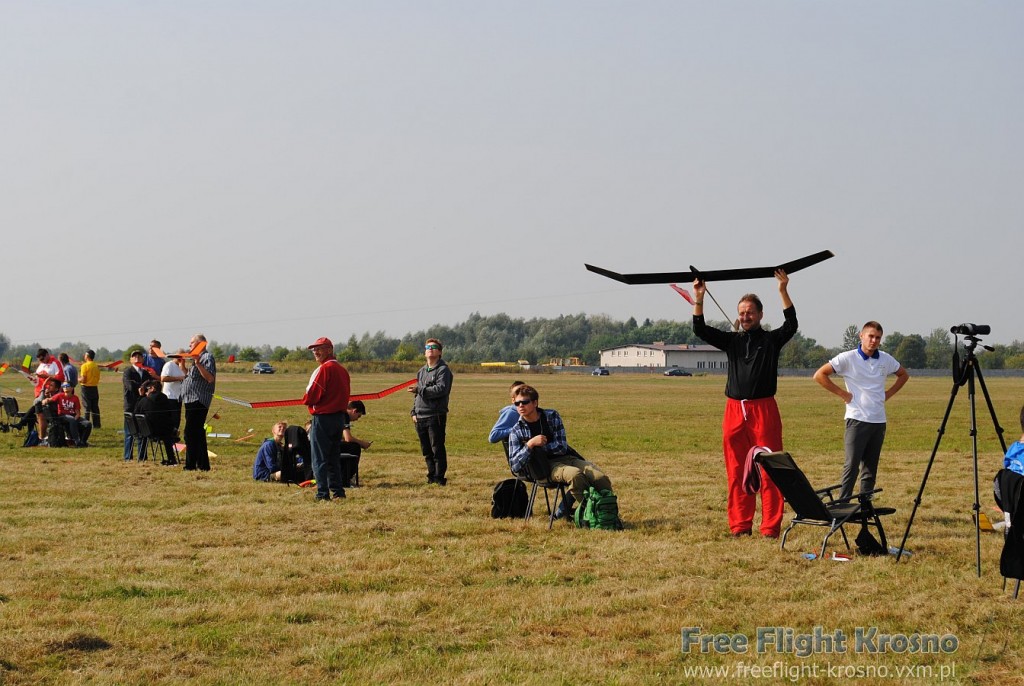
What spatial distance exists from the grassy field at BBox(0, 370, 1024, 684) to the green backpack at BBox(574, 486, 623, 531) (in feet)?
0.59

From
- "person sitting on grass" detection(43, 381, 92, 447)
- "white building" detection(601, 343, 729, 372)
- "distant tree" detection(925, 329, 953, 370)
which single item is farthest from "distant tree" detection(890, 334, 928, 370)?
"person sitting on grass" detection(43, 381, 92, 447)

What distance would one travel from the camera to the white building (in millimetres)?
131625

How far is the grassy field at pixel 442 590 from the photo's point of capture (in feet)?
15.9

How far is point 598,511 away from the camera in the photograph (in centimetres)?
880

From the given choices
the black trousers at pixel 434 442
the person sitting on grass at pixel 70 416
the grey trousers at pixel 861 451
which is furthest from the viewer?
the person sitting on grass at pixel 70 416

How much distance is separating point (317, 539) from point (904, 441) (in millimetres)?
14441

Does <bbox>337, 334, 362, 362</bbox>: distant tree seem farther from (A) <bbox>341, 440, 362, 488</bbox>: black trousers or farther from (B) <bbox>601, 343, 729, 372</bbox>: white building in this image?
(A) <bbox>341, 440, 362, 488</bbox>: black trousers

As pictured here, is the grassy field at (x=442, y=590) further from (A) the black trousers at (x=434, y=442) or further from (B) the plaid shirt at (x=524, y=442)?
(B) the plaid shirt at (x=524, y=442)

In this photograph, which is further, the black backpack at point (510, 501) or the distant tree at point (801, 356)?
the distant tree at point (801, 356)

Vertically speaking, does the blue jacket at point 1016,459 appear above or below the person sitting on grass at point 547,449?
above

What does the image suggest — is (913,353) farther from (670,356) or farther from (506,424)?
(506,424)

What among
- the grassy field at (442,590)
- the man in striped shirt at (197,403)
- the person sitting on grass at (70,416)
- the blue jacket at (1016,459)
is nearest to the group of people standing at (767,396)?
the grassy field at (442,590)

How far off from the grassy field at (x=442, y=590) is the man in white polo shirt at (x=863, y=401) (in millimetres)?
587

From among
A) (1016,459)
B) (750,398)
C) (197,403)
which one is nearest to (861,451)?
(750,398)
